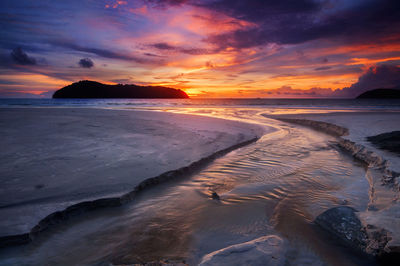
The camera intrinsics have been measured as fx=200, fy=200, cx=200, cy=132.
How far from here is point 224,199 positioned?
3.58 m

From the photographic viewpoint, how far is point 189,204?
341cm

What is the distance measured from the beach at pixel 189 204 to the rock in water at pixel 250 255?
1 cm

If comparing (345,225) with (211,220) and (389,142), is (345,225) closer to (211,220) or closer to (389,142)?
(211,220)

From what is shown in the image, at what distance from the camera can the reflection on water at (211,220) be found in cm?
224

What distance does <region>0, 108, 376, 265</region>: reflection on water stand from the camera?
224 centimetres

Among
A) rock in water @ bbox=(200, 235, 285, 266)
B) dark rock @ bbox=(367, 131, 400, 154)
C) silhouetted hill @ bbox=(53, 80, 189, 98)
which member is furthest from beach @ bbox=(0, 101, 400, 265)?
silhouetted hill @ bbox=(53, 80, 189, 98)

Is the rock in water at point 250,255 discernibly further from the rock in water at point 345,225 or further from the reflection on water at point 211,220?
the rock in water at point 345,225

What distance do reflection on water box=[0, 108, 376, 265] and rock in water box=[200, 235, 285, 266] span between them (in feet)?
0.49

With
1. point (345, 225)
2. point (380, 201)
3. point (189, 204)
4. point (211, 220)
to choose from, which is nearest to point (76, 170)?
point (189, 204)

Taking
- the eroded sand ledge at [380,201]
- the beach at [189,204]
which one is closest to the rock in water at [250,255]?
the beach at [189,204]

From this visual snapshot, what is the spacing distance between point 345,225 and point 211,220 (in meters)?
1.79

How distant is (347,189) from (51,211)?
202 inches

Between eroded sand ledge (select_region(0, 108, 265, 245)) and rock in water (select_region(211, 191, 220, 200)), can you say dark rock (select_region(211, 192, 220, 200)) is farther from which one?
eroded sand ledge (select_region(0, 108, 265, 245))

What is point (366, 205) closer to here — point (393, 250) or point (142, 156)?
point (393, 250)
